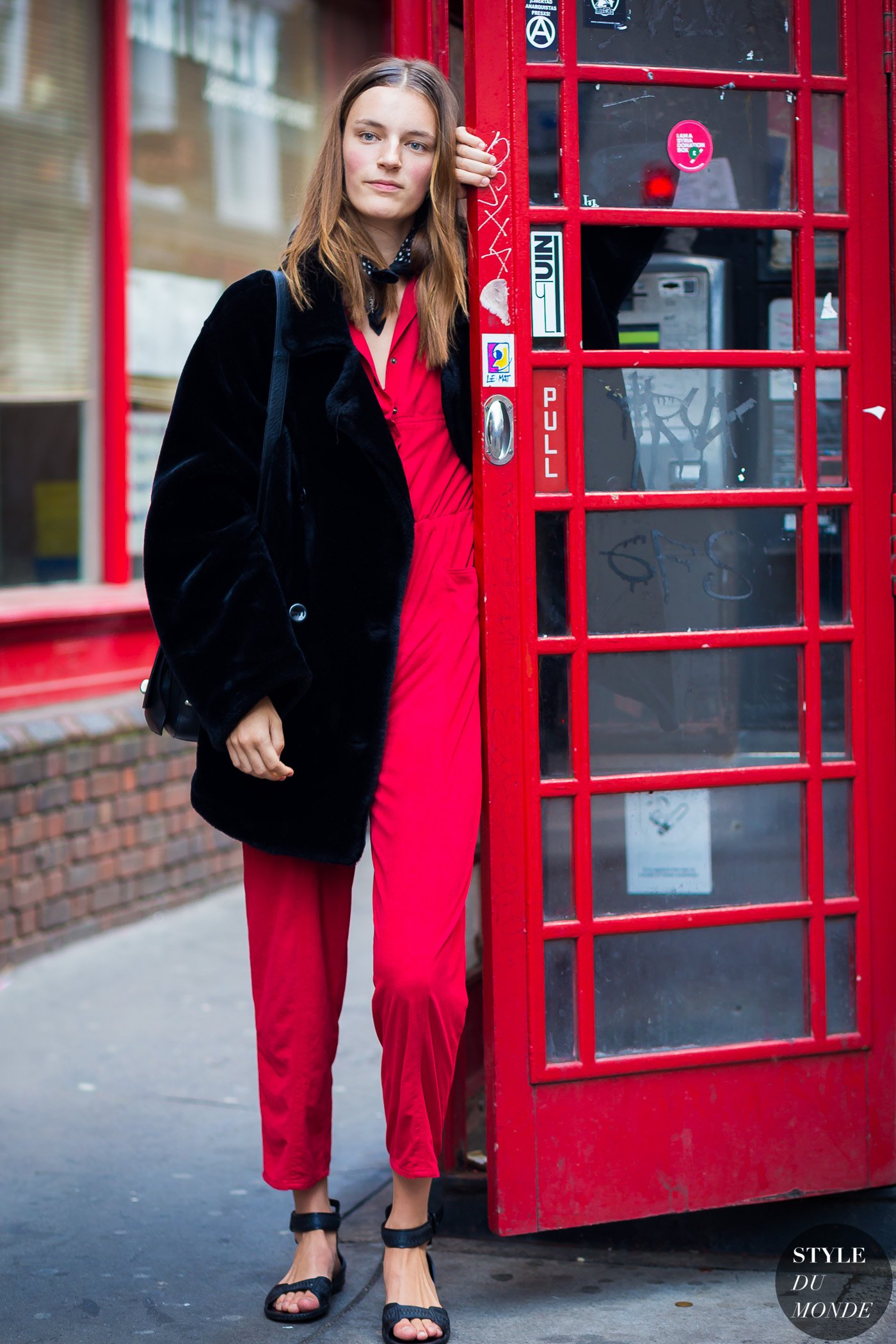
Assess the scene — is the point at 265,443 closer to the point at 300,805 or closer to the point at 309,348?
the point at 309,348

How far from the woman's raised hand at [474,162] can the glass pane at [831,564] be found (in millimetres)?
874

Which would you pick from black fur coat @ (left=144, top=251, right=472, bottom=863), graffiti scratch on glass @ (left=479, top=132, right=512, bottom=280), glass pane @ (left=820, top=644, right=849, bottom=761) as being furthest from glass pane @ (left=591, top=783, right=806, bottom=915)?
graffiti scratch on glass @ (left=479, top=132, right=512, bottom=280)

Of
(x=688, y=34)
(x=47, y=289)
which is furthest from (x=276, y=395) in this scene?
(x=47, y=289)

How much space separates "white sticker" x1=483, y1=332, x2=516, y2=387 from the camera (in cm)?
270

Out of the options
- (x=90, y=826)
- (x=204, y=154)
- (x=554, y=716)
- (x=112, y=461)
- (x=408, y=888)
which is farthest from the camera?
(x=204, y=154)

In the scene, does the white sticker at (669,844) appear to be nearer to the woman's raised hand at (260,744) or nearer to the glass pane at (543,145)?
the woman's raised hand at (260,744)

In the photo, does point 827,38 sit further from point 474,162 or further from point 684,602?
point 684,602

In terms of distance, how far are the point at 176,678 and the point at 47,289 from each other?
9.96 feet

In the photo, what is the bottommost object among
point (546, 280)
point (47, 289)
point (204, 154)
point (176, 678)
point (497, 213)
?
point (176, 678)

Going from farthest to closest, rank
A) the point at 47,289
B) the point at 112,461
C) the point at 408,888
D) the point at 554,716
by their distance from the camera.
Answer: the point at 112,461 < the point at 47,289 < the point at 554,716 < the point at 408,888

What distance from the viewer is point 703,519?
289cm

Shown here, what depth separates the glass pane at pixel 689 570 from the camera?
2836 millimetres

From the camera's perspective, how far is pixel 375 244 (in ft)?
9.04

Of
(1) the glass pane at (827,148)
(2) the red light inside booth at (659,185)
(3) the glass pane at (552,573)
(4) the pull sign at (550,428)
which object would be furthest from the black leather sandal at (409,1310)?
(1) the glass pane at (827,148)
